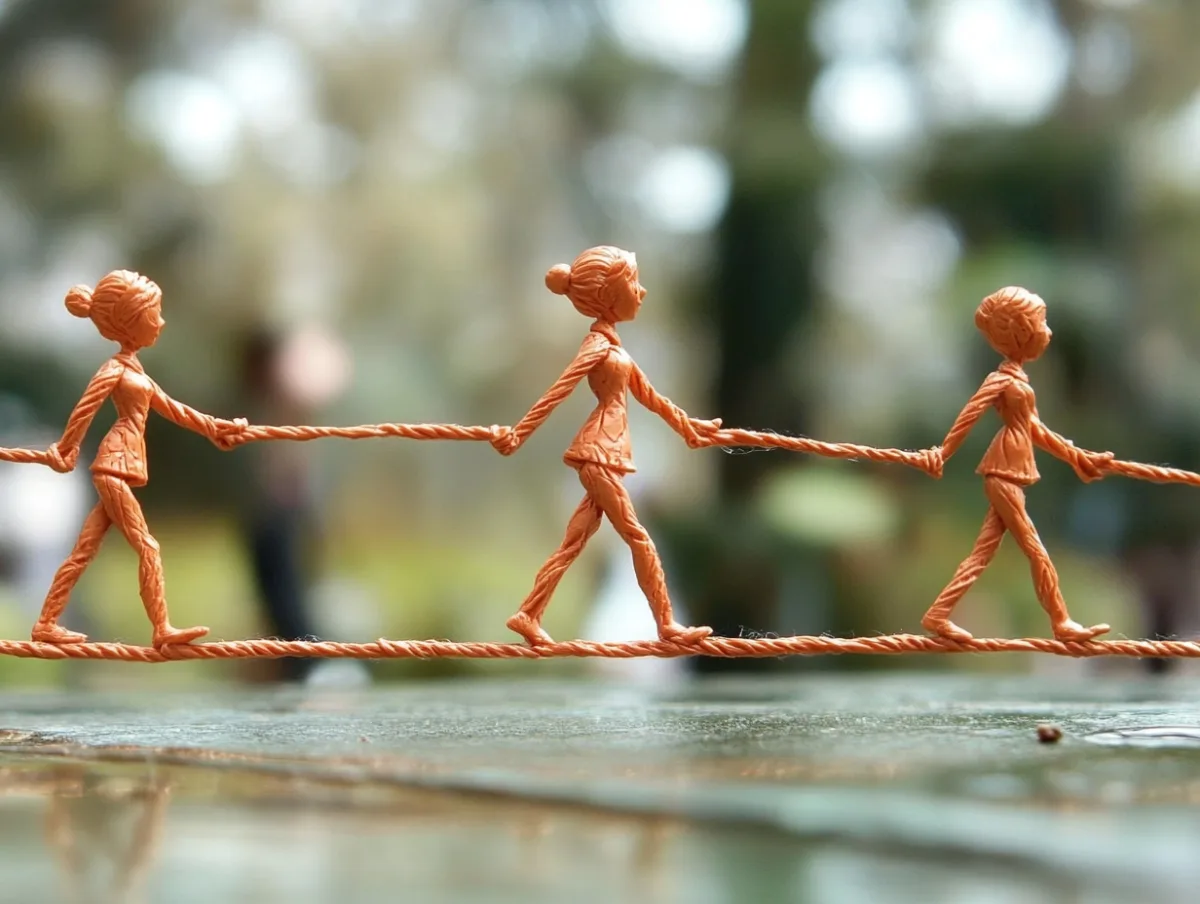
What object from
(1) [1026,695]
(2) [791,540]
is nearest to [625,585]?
(2) [791,540]

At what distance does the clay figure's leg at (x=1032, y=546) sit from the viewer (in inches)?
95.5

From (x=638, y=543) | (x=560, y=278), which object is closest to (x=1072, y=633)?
(x=638, y=543)

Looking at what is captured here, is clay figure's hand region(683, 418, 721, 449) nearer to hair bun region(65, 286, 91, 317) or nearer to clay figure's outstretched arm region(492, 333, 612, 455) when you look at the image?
clay figure's outstretched arm region(492, 333, 612, 455)

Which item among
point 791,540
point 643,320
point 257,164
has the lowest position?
point 791,540

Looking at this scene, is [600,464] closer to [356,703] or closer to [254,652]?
[254,652]

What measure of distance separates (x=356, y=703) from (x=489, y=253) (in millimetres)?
2658

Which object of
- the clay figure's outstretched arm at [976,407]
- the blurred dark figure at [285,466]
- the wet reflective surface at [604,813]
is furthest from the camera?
the blurred dark figure at [285,466]

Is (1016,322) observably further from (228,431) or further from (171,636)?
(171,636)

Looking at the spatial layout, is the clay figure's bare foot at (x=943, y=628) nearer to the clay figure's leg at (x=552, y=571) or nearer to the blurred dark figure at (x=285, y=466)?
the clay figure's leg at (x=552, y=571)

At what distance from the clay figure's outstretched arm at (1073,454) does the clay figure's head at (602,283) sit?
91 centimetres

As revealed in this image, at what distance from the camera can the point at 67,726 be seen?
2.45m

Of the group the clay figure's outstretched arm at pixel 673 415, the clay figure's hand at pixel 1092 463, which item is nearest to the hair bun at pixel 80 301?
the clay figure's outstretched arm at pixel 673 415

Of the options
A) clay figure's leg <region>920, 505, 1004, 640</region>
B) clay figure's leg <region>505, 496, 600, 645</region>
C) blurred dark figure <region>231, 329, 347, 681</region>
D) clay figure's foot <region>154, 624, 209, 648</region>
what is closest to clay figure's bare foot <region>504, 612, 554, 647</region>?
clay figure's leg <region>505, 496, 600, 645</region>

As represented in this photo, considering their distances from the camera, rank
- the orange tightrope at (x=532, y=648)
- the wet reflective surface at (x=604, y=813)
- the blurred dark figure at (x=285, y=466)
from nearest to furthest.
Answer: the wet reflective surface at (x=604, y=813)
the orange tightrope at (x=532, y=648)
the blurred dark figure at (x=285, y=466)
